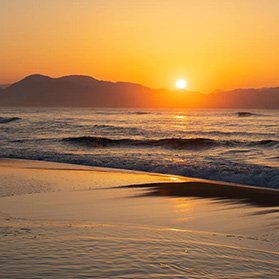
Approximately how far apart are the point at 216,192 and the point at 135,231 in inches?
208

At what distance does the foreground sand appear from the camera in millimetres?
4461

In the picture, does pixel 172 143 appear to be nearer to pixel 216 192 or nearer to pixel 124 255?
pixel 216 192

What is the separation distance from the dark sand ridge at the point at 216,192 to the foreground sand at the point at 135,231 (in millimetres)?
27

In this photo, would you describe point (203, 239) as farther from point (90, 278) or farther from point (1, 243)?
point (1, 243)

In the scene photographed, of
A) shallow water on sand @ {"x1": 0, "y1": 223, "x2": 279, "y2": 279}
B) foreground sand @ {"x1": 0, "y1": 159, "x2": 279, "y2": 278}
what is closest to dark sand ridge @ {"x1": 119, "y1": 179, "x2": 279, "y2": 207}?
foreground sand @ {"x1": 0, "y1": 159, "x2": 279, "y2": 278}

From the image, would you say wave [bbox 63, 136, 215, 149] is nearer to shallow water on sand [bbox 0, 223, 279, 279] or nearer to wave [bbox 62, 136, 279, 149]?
wave [bbox 62, 136, 279, 149]

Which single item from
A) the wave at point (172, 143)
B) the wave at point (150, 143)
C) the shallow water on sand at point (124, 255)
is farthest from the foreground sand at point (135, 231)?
the wave at point (150, 143)

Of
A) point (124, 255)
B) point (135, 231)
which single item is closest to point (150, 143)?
point (135, 231)

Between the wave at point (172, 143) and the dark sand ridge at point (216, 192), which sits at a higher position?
the wave at point (172, 143)

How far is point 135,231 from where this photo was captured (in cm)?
607

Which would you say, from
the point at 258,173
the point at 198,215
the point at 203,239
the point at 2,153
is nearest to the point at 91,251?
the point at 203,239

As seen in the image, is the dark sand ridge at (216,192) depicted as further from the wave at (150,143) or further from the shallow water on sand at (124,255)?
the wave at (150,143)

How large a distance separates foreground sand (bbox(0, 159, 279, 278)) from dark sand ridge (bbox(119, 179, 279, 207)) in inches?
1.1

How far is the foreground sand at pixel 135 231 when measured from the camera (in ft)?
14.6
